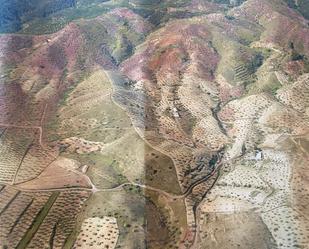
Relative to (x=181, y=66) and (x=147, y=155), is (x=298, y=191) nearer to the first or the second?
(x=147, y=155)

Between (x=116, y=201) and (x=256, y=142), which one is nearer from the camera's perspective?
Result: (x=116, y=201)

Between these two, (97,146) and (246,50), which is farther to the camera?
(246,50)

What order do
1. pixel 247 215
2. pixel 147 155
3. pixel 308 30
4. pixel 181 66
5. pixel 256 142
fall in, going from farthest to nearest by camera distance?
1. pixel 308 30
2. pixel 181 66
3. pixel 256 142
4. pixel 147 155
5. pixel 247 215

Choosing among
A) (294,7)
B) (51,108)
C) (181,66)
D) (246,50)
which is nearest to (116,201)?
(51,108)

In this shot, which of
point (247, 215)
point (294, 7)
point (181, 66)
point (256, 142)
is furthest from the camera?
point (294, 7)

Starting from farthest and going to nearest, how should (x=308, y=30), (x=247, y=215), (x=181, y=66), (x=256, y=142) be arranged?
(x=308, y=30) → (x=181, y=66) → (x=256, y=142) → (x=247, y=215)

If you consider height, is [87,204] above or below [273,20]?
above

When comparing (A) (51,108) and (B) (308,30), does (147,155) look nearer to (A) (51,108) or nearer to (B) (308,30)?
(A) (51,108)

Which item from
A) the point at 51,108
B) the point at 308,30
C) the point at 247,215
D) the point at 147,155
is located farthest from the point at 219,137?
the point at 308,30

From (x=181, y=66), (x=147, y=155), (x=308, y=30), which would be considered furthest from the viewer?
(x=308, y=30)
